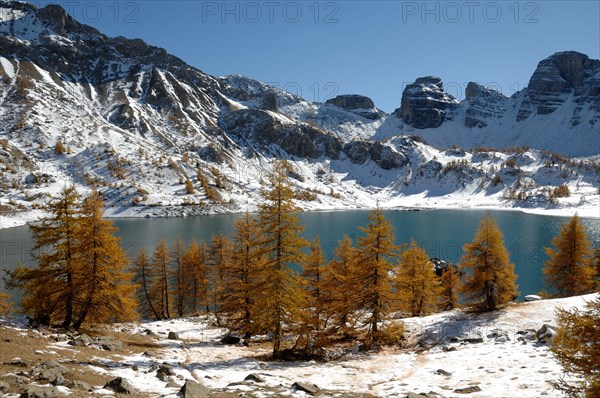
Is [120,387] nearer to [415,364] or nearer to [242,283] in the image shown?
[415,364]

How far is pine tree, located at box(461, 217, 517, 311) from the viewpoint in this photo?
33469mm

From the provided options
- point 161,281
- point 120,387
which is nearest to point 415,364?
point 120,387

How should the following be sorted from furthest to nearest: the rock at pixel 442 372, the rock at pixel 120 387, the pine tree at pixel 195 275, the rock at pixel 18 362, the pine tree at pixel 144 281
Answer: the pine tree at pixel 144 281 → the pine tree at pixel 195 275 → the rock at pixel 442 372 → the rock at pixel 18 362 → the rock at pixel 120 387

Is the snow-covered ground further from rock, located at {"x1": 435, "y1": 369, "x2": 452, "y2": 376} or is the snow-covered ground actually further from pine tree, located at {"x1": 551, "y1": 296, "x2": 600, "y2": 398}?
pine tree, located at {"x1": 551, "y1": 296, "x2": 600, "y2": 398}

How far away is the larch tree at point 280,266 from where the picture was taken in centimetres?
2489

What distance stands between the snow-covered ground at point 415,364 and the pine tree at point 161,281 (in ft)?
51.2

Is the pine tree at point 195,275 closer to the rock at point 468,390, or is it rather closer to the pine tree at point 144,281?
the pine tree at point 144,281

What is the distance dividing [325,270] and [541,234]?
110868mm

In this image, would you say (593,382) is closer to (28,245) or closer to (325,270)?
(325,270)

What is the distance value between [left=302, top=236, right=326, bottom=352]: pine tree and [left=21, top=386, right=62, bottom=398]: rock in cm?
1575

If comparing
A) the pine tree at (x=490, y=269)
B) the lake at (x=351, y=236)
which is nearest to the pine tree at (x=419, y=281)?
the pine tree at (x=490, y=269)

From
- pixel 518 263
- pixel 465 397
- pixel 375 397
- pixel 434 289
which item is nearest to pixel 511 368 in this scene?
pixel 465 397

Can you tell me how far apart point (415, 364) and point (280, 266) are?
10.6m

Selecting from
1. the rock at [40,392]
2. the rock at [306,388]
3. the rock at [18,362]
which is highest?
the rock at [40,392]
